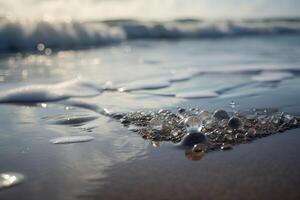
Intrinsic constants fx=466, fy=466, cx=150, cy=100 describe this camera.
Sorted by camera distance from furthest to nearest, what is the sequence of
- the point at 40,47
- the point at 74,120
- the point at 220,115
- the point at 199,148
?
the point at 40,47 → the point at 74,120 → the point at 220,115 → the point at 199,148

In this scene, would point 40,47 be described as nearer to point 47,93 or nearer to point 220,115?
point 47,93

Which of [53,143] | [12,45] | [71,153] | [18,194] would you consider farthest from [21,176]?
[12,45]

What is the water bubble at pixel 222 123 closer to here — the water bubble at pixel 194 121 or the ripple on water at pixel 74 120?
the water bubble at pixel 194 121

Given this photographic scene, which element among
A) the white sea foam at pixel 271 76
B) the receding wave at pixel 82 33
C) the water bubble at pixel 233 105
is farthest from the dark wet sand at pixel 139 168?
the receding wave at pixel 82 33

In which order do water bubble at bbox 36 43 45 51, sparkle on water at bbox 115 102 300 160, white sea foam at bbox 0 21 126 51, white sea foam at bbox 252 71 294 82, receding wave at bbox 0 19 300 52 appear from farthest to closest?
receding wave at bbox 0 19 300 52 < white sea foam at bbox 0 21 126 51 < water bubble at bbox 36 43 45 51 < white sea foam at bbox 252 71 294 82 < sparkle on water at bbox 115 102 300 160

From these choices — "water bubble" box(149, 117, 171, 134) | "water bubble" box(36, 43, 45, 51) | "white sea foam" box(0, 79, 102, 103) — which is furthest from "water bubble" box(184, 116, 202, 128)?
"water bubble" box(36, 43, 45, 51)

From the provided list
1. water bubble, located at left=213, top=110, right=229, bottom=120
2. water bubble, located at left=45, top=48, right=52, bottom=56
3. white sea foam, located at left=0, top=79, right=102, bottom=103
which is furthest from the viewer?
water bubble, located at left=45, top=48, right=52, bottom=56

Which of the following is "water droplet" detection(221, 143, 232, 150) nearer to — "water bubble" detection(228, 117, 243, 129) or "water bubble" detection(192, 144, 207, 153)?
"water bubble" detection(192, 144, 207, 153)

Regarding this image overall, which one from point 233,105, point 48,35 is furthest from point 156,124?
point 48,35
